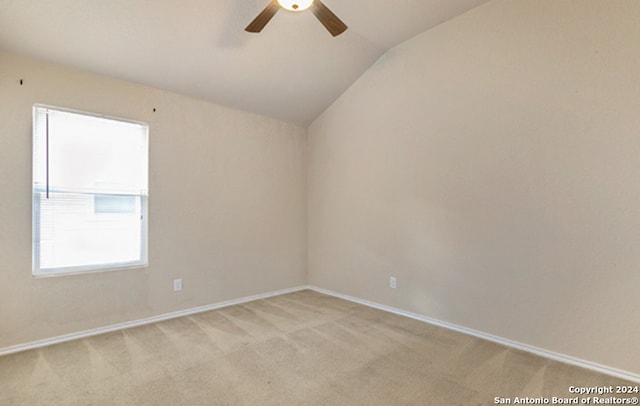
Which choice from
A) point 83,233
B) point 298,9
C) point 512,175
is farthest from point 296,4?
point 83,233

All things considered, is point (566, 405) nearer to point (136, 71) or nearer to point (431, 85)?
point (431, 85)

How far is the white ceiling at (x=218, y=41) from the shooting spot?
2.31 metres

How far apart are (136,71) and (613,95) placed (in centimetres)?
388

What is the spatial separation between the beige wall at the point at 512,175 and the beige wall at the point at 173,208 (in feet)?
3.68

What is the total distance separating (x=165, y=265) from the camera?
322cm

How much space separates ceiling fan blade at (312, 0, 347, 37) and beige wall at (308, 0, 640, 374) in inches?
52.8

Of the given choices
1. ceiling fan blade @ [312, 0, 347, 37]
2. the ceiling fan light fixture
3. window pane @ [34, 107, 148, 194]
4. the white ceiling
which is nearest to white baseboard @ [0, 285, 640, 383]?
A: window pane @ [34, 107, 148, 194]

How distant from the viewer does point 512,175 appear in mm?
2619

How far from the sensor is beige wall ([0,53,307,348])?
2477mm

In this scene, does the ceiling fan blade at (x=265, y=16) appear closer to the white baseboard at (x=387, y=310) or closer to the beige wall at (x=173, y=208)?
the beige wall at (x=173, y=208)

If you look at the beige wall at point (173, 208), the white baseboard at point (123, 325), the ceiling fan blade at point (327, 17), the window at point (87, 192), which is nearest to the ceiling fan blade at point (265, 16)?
the ceiling fan blade at point (327, 17)

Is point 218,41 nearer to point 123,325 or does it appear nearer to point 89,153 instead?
point 89,153

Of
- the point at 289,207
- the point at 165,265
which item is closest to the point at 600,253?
the point at 289,207

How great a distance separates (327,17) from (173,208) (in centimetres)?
239
